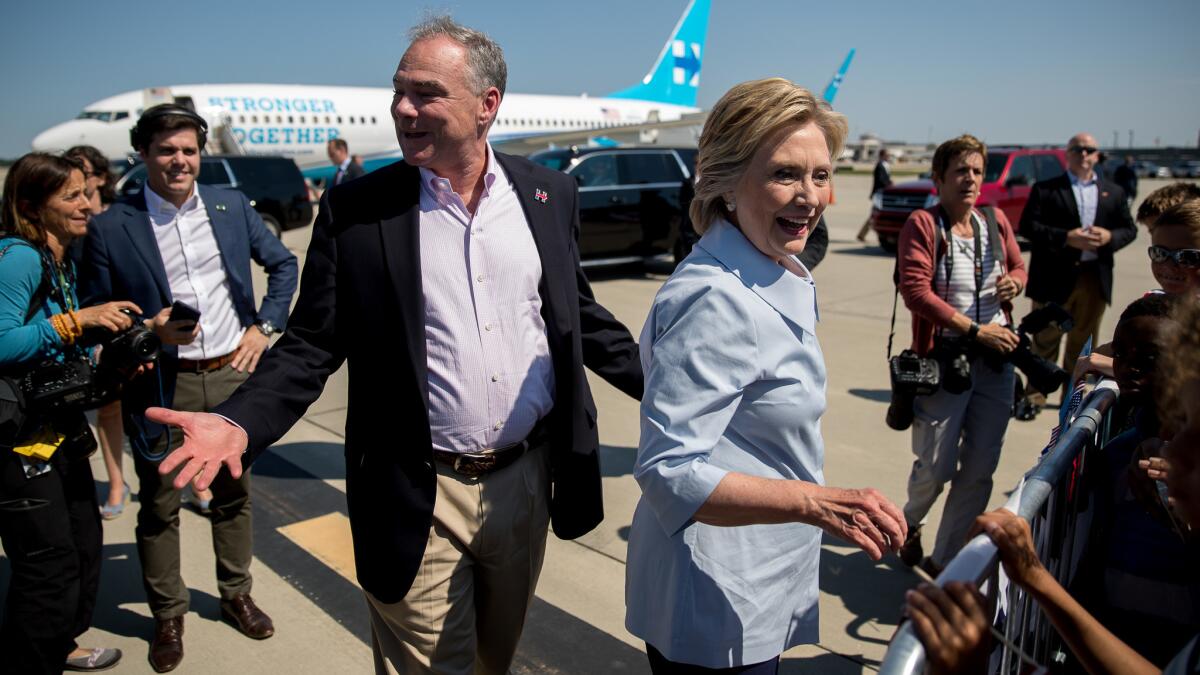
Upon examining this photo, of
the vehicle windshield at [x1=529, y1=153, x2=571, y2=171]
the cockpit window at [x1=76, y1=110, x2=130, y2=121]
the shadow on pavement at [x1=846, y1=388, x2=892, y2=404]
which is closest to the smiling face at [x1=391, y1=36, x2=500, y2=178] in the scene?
the shadow on pavement at [x1=846, y1=388, x2=892, y2=404]

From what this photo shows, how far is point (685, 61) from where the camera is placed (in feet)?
129

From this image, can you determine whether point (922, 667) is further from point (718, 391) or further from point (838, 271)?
point (838, 271)

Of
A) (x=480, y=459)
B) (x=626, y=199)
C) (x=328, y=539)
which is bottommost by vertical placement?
(x=328, y=539)

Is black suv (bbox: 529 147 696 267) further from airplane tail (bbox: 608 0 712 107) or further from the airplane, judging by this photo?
airplane tail (bbox: 608 0 712 107)

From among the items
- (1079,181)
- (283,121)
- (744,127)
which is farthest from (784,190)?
(283,121)

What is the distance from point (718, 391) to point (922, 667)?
576 mm

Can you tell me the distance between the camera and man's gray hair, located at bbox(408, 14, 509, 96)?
6.95 feet

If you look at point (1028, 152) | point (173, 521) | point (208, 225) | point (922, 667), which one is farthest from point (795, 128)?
point (1028, 152)

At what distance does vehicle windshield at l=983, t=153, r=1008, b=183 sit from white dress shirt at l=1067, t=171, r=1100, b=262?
9.10 m

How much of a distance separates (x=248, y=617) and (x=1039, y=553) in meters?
2.96

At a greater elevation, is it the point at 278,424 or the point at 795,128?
the point at 795,128

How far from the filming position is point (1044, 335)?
596 cm

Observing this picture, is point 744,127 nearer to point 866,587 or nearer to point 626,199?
point 866,587

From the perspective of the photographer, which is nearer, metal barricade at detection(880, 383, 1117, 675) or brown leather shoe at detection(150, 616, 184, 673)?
metal barricade at detection(880, 383, 1117, 675)
